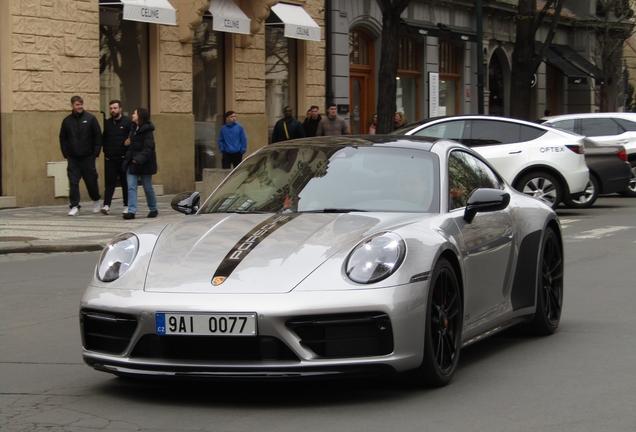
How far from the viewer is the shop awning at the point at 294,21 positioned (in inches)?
1048

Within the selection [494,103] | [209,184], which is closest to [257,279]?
[209,184]

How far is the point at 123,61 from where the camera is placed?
22797mm

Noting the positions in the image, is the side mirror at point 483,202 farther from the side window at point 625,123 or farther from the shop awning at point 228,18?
the side window at point 625,123

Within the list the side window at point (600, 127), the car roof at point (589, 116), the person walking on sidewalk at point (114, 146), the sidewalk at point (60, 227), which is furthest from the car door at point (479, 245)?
the side window at point (600, 127)

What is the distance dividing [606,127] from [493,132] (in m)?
6.03

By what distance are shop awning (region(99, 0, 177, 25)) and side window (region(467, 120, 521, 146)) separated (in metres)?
6.74

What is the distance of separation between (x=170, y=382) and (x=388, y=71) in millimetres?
18057

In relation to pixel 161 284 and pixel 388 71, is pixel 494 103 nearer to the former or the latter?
pixel 388 71

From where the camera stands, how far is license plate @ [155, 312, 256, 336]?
5.35 metres

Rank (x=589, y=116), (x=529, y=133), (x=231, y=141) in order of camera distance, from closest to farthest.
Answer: (x=529, y=133) → (x=231, y=141) → (x=589, y=116)

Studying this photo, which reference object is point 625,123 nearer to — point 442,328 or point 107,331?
point 442,328

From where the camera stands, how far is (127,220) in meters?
17.8

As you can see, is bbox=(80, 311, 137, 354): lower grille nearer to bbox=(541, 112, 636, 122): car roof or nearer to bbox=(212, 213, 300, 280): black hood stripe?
bbox=(212, 213, 300, 280): black hood stripe

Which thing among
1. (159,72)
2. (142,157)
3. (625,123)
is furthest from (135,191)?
(625,123)
